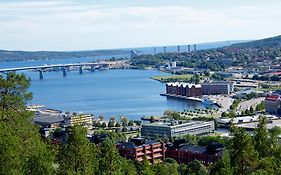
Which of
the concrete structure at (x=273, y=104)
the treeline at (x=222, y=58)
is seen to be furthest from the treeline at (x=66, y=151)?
the treeline at (x=222, y=58)

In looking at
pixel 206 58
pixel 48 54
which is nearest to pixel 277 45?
pixel 206 58

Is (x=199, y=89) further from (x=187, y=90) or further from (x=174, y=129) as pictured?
(x=174, y=129)

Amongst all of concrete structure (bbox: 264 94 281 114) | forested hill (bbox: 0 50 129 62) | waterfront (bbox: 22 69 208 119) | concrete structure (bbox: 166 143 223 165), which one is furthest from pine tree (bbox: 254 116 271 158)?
forested hill (bbox: 0 50 129 62)

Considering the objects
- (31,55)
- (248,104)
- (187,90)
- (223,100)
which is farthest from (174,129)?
(31,55)

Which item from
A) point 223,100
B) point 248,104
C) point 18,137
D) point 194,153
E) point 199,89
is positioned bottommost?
point 223,100

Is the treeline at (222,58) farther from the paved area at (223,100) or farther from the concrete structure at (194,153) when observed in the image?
the concrete structure at (194,153)

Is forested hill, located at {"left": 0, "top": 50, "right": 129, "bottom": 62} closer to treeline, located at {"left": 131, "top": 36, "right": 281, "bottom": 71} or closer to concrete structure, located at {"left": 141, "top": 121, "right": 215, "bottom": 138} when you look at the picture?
treeline, located at {"left": 131, "top": 36, "right": 281, "bottom": 71}
